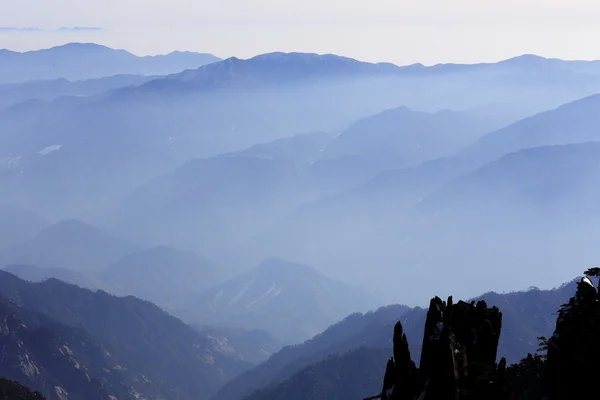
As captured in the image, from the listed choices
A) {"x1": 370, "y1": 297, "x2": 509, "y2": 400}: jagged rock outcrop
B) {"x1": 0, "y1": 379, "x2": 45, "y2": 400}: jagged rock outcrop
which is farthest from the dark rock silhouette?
{"x1": 0, "y1": 379, "x2": 45, "y2": 400}: jagged rock outcrop

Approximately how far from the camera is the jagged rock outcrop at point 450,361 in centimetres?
1653

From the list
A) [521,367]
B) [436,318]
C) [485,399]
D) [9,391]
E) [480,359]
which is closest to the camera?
[436,318]

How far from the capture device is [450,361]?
16.5 metres

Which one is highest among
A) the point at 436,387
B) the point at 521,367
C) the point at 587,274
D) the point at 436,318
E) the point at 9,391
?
the point at 587,274

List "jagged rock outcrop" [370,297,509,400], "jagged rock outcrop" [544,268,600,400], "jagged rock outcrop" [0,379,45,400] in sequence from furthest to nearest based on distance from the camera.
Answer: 1. "jagged rock outcrop" [0,379,45,400]
2. "jagged rock outcrop" [544,268,600,400]
3. "jagged rock outcrop" [370,297,509,400]

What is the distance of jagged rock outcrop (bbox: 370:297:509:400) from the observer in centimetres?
1653

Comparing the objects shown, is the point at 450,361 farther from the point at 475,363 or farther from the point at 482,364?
the point at 482,364

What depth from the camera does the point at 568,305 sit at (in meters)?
18.2

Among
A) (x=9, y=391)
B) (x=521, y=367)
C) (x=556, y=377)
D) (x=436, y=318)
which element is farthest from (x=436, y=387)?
(x=9, y=391)

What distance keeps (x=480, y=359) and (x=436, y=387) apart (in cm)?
390

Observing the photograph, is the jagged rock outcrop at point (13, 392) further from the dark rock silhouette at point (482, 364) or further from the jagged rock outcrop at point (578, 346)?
the jagged rock outcrop at point (578, 346)

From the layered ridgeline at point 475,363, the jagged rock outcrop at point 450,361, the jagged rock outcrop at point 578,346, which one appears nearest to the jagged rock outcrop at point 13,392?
the jagged rock outcrop at point 450,361

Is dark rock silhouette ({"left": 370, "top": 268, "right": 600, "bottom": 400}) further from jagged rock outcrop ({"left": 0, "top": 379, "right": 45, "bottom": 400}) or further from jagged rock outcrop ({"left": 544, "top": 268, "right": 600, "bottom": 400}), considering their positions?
jagged rock outcrop ({"left": 0, "top": 379, "right": 45, "bottom": 400})

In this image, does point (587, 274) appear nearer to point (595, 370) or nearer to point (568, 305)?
point (568, 305)
